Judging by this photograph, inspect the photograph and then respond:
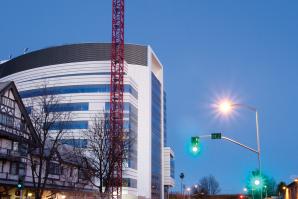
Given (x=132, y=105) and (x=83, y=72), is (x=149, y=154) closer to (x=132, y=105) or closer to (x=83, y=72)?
(x=132, y=105)

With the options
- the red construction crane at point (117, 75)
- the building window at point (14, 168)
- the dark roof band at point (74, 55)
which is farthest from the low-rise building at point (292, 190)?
the dark roof band at point (74, 55)

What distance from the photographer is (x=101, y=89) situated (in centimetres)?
11281

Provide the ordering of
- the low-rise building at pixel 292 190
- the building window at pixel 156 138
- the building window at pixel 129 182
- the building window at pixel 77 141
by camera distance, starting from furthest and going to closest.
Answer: the building window at pixel 156 138 → the building window at pixel 129 182 → the building window at pixel 77 141 → the low-rise building at pixel 292 190

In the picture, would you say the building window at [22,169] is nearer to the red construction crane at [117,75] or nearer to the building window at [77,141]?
the building window at [77,141]

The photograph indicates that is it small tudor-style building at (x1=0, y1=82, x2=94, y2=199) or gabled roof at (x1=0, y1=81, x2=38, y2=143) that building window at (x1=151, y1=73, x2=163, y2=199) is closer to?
small tudor-style building at (x1=0, y1=82, x2=94, y2=199)

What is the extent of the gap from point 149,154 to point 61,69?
106 ft

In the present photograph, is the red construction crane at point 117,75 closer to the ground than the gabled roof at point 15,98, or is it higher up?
higher up

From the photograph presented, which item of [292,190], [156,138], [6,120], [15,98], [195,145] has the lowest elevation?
[292,190]

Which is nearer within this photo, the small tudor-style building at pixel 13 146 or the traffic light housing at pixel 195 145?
the traffic light housing at pixel 195 145

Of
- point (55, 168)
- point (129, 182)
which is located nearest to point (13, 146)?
point (55, 168)

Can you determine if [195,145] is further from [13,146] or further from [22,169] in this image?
[22,169]

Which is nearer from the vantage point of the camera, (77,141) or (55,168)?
(55,168)

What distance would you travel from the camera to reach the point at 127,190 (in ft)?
352

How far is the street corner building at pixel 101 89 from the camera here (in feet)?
364
